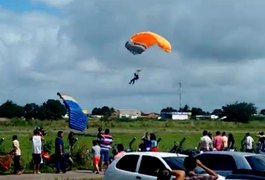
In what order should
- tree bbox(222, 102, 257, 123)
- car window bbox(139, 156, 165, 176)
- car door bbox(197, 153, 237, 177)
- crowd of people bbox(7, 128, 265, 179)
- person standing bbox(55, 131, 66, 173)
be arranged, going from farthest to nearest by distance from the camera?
tree bbox(222, 102, 257, 123) → person standing bbox(55, 131, 66, 173) → crowd of people bbox(7, 128, 265, 179) → car door bbox(197, 153, 237, 177) → car window bbox(139, 156, 165, 176)

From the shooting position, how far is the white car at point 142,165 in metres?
17.0

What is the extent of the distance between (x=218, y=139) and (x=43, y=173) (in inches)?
323

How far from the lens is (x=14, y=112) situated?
129m

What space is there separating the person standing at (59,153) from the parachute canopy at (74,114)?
1618 mm

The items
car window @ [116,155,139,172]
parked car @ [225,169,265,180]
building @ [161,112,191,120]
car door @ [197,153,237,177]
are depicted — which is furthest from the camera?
building @ [161,112,191,120]

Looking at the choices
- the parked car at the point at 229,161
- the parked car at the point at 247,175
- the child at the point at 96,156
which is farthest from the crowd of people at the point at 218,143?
the parked car at the point at 247,175

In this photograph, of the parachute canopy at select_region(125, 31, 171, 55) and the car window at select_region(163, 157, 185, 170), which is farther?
the parachute canopy at select_region(125, 31, 171, 55)

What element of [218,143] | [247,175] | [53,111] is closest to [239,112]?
[53,111]

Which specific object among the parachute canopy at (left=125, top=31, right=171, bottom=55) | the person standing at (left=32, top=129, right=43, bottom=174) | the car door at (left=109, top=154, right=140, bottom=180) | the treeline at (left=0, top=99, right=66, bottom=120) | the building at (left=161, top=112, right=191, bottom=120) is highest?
the building at (left=161, top=112, right=191, bottom=120)

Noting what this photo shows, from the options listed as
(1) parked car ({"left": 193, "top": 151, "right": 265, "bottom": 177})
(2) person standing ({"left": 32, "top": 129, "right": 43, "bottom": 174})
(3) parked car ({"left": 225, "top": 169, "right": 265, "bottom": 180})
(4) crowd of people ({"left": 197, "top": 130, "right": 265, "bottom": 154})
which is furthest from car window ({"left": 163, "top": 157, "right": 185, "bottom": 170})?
(4) crowd of people ({"left": 197, "top": 130, "right": 265, "bottom": 154})

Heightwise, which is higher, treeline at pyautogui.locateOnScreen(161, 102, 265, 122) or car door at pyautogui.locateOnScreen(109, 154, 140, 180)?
treeline at pyautogui.locateOnScreen(161, 102, 265, 122)

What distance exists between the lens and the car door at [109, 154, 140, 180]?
1740 centimetres

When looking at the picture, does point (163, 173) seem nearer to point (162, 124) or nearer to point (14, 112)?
point (162, 124)

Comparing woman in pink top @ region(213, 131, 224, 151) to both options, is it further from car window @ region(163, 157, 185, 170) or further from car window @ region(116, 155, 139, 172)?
car window @ region(163, 157, 185, 170)
